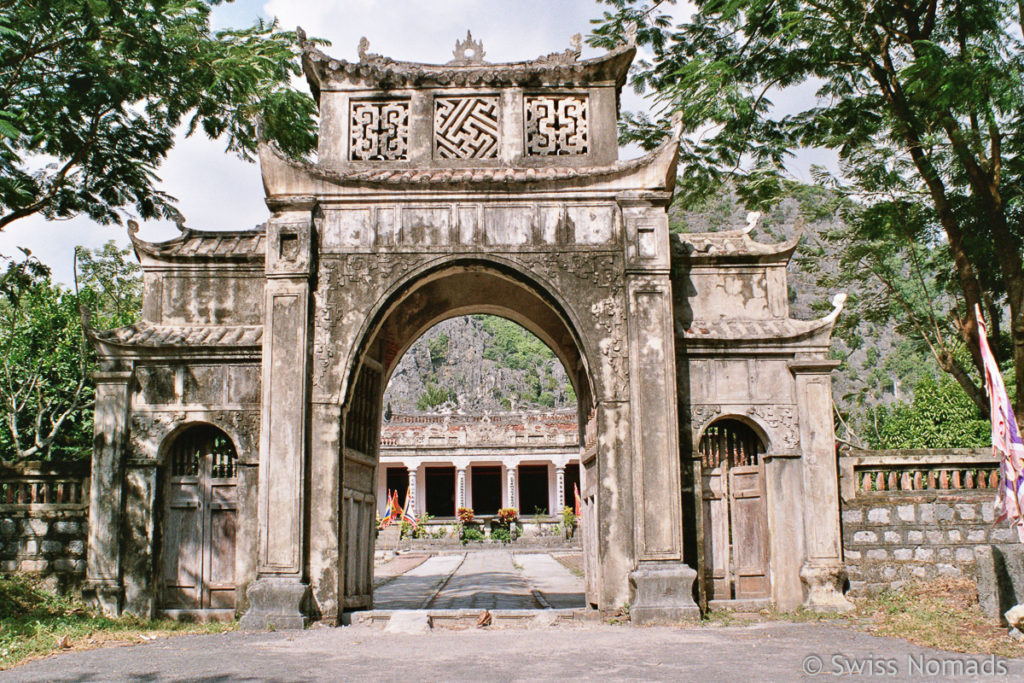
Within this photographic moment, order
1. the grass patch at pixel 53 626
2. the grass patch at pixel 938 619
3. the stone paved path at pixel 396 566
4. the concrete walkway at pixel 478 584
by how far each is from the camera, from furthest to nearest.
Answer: the stone paved path at pixel 396 566
the concrete walkway at pixel 478 584
the grass patch at pixel 53 626
the grass patch at pixel 938 619

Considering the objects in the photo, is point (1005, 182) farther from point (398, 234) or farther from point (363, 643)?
point (363, 643)

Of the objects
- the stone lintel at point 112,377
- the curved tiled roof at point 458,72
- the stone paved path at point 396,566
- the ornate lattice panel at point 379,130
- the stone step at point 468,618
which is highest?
the curved tiled roof at point 458,72

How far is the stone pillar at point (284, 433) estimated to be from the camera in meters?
9.09

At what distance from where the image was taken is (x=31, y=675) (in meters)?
6.48

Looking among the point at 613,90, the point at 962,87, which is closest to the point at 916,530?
the point at 962,87

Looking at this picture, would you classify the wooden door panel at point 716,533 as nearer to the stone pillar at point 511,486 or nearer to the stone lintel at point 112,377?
the stone lintel at point 112,377

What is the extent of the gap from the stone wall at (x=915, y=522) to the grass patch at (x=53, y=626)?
7024mm

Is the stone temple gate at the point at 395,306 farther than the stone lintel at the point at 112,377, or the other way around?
the stone lintel at the point at 112,377

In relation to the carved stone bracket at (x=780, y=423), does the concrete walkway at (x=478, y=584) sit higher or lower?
lower

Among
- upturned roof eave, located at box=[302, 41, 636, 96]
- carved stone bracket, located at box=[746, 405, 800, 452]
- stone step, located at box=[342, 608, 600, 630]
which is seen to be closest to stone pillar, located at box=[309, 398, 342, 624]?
stone step, located at box=[342, 608, 600, 630]

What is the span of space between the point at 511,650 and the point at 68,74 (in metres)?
8.58

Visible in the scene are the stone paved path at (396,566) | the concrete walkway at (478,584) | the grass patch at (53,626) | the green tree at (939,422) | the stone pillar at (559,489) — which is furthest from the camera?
the stone pillar at (559,489)

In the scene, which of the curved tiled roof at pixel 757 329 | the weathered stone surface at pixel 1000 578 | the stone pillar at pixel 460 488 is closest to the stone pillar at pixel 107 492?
the curved tiled roof at pixel 757 329

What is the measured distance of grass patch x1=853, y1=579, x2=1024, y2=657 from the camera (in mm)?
7250
